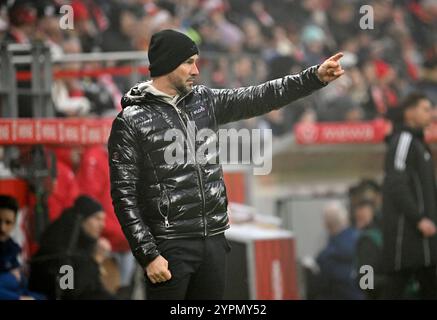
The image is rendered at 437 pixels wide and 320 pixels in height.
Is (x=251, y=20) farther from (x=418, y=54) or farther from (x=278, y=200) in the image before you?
(x=278, y=200)

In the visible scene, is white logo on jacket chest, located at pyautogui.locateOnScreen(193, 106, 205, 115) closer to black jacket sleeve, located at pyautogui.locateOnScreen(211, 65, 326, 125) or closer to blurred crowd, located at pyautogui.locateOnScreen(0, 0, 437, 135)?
black jacket sleeve, located at pyautogui.locateOnScreen(211, 65, 326, 125)

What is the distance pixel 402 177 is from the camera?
7.33 meters

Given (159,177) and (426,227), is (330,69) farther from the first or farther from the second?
(426,227)

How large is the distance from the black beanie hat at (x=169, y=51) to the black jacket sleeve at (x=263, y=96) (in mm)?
338

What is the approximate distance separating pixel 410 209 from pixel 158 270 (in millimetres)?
3028

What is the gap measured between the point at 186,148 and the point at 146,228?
0.45m

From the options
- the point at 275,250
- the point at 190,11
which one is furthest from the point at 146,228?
the point at 190,11

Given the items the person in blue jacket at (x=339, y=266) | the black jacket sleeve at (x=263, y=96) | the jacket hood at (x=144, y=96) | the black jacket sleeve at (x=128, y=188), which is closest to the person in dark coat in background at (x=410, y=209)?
the person in blue jacket at (x=339, y=266)

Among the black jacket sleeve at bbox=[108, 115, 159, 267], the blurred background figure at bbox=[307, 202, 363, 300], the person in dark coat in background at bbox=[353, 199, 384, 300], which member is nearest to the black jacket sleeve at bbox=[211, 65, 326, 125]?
the black jacket sleeve at bbox=[108, 115, 159, 267]

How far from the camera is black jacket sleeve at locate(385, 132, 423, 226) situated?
7.24m

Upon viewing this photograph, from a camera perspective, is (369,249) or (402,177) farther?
(369,249)

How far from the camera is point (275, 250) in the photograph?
25.9 feet

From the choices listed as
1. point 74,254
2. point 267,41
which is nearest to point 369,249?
point 74,254

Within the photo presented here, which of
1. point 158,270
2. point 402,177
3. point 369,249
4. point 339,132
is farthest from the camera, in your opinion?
point 339,132
